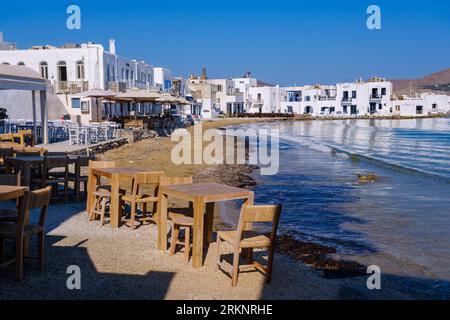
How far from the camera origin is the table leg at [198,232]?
18.3 feet

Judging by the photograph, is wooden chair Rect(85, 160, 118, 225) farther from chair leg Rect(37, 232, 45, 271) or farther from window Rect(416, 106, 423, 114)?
window Rect(416, 106, 423, 114)

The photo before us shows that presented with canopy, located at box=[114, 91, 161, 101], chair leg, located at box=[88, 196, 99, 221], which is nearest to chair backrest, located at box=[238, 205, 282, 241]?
chair leg, located at box=[88, 196, 99, 221]

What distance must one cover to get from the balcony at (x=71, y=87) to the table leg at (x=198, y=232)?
91.0 feet

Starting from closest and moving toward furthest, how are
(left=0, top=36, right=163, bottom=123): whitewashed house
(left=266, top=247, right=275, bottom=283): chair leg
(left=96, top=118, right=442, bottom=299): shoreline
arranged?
(left=266, top=247, right=275, bottom=283): chair leg < (left=96, top=118, right=442, bottom=299): shoreline < (left=0, top=36, right=163, bottom=123): whitewashed house

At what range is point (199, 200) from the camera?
556 centimetres

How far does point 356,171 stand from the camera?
2042 centimetres

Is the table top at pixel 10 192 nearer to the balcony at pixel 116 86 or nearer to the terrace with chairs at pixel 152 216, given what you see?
the terrace with chairs at pixel 152 216

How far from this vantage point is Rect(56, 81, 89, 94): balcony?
104 feet

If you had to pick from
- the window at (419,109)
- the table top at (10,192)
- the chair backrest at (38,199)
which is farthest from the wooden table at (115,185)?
the window at (419,109)

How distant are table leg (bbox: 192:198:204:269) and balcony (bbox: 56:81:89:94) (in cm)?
2773
